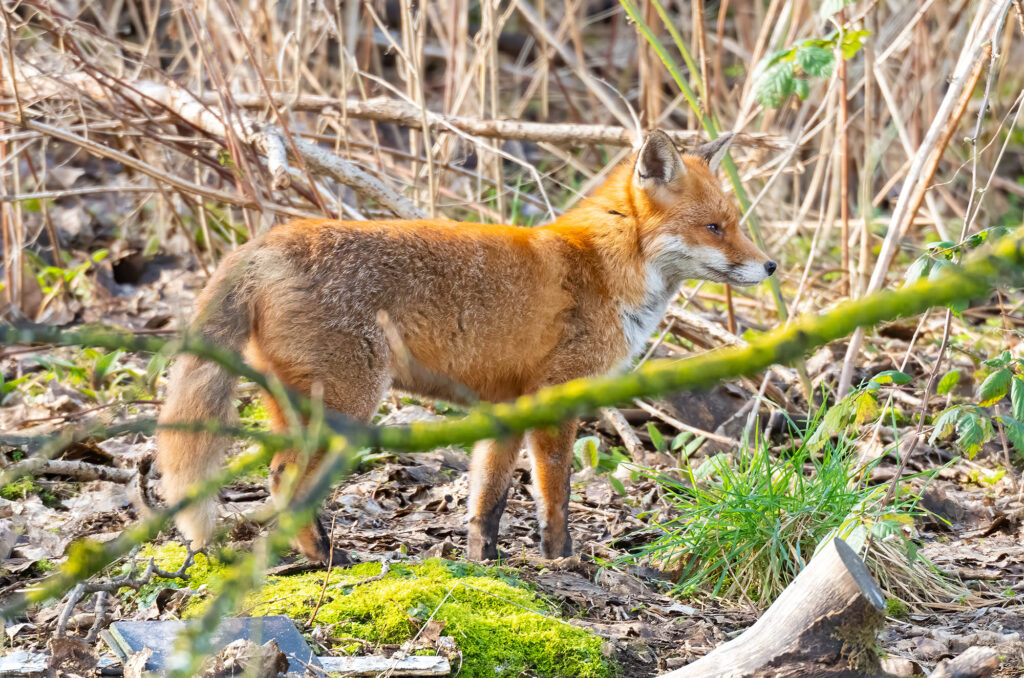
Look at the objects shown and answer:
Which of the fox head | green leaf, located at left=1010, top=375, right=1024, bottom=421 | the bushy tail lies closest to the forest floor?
the bushy tail

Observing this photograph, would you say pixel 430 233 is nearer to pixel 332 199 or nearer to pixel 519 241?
pixel 519 241

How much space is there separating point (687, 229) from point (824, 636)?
2481 millimetres

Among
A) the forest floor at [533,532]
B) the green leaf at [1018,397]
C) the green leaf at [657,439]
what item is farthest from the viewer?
the green leaf at [657,439]

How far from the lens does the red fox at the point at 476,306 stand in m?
3.99

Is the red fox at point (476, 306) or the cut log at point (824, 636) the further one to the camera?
the red fox at point (476, 306)

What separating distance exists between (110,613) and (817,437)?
3.12 meters

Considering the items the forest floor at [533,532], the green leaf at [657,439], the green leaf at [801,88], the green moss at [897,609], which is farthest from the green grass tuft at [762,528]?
the green leaf at [801,88]

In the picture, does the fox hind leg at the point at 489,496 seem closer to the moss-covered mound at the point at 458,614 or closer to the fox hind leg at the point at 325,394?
the moss-covered mound at the point at 458,614

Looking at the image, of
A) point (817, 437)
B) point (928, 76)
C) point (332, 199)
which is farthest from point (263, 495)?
point (928, 76)

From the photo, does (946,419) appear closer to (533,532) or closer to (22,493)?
(533,532)

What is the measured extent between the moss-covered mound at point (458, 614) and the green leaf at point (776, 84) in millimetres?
2847

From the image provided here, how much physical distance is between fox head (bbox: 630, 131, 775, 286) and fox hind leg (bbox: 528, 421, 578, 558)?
1108mm

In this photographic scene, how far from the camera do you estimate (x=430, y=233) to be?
4.48 m

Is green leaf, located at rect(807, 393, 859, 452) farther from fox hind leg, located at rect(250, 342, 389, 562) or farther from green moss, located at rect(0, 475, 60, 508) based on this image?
green moss, located at rect(0, 475, 60, 508)
